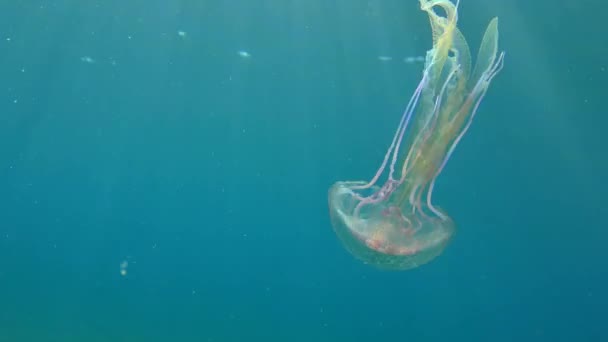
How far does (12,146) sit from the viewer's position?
7289 millimetres

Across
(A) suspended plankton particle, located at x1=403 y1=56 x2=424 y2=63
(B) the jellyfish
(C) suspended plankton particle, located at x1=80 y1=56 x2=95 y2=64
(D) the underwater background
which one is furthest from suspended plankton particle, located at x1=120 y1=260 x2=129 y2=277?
(A) suspended plankton particle, located at x1=403 y1=56 x2=424 y2=63

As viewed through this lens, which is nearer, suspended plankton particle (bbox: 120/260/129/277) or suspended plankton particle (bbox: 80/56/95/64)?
suspended plankton particle (bbox: 80/56/95/64)

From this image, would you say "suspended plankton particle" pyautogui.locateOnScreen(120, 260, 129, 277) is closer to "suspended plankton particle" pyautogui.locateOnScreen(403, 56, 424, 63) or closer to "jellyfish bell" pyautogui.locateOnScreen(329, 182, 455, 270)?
"jellyfish bell" pyautogui.locateOnScreen(329, 182, 455, 270)

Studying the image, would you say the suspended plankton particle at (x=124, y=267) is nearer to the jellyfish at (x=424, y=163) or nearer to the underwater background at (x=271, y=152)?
the underwater background at (x=271, y=152)

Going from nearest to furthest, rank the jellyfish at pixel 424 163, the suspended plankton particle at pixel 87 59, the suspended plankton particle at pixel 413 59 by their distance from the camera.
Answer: the jellyfish at pixel 424 163 → the suspended plankton particle at pixel 413 59 → the suspended plankton particle at pixel 87 59

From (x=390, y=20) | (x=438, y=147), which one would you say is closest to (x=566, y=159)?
(x=390, y=20)

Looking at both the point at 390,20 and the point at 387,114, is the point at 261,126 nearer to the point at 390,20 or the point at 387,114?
the point at 387,114

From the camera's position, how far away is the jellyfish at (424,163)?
10.5 ft

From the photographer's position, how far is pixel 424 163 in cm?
360

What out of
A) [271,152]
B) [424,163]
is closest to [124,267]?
[271,152]

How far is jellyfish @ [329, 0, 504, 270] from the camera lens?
10.5ft

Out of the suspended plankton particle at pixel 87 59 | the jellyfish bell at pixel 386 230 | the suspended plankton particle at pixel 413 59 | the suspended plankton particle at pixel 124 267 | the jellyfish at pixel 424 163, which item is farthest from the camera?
the suspended plankton particle at pixel 124 267

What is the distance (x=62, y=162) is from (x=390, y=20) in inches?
184

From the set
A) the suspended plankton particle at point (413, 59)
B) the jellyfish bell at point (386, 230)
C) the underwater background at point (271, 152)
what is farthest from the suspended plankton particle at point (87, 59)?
the jellyfish bell at point (386, 230)
